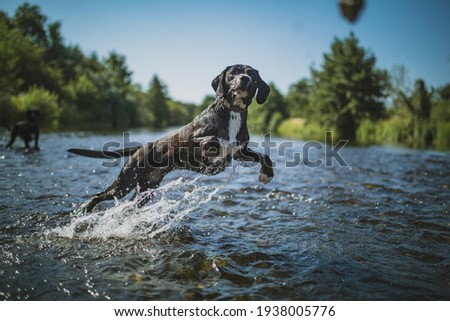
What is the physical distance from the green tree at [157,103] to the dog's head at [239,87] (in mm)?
66699

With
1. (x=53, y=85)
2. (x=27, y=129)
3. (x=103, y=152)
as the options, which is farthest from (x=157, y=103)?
(x=103, y=152)

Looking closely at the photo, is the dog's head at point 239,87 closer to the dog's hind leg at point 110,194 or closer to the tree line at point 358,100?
the dog's hind leg at point 110,194

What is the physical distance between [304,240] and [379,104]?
37576 mm

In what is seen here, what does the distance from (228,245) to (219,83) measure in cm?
222

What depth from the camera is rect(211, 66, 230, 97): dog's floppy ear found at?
453 cm

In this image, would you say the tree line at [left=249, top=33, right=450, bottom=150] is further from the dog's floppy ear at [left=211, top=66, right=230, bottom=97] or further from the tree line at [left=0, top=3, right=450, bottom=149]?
the dog's floppy ear at [left=211, top=66, right=230, bottom=97]

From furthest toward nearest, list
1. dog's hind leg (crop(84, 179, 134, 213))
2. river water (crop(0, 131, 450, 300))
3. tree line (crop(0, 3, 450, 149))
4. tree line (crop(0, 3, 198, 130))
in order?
tree line (crop(0, 3, 198, 130))
tree line (crop(0, 3, 450, 149))
dog's hind leg (crop(84, 179, 134, 213))
river water (crop(0, 131, 450, 300))

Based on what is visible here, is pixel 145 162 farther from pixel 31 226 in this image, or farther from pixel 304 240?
pixel 304 240

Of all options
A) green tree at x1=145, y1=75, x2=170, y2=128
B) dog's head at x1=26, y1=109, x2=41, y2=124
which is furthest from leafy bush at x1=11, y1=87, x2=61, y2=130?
green tree at x1=145, y1=75, x2=170, y2=128

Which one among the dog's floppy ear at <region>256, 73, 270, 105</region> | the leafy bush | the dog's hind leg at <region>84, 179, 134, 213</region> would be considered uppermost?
the leafy bush

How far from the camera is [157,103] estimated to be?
82.8 metres
